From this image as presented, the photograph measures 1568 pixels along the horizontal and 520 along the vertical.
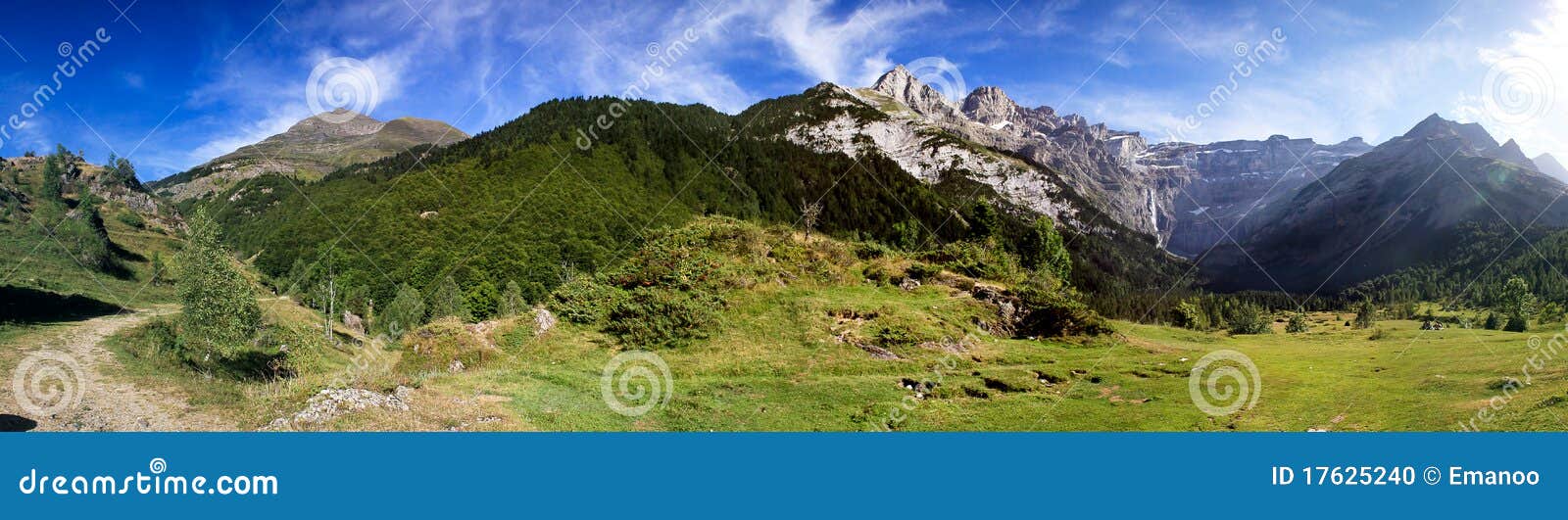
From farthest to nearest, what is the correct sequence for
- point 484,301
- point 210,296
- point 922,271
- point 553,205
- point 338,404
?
1. point 553,205
2. point 484,301
3. point 922,271
4. point 210,296
5. point 338,404

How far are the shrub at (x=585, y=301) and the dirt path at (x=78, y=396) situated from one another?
11492 millimetres

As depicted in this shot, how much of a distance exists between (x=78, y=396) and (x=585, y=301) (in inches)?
534

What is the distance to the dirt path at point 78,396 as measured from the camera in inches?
516

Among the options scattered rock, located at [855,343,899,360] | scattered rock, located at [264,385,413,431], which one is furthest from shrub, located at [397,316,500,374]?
scattered rock, located at [855,343,899,360]

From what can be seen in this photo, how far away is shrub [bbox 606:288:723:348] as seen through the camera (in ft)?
74.6

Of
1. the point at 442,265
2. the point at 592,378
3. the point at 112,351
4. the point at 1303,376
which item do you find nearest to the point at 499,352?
the point at 592,378

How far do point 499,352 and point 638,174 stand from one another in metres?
96.1

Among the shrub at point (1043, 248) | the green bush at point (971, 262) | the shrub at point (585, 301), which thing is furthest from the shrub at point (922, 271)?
the shrub at point (1043, 248)

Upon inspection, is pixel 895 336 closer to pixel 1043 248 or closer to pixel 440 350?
pixel 440 350

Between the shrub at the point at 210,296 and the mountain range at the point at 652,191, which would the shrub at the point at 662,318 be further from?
the mountain range at the point at 652,191

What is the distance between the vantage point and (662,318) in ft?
76.4

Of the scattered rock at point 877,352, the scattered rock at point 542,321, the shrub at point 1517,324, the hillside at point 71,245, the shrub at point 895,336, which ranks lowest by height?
the shrub at point 1517,324

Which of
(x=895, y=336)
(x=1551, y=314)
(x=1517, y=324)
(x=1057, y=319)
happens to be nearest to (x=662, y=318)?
(x=895, y=336)

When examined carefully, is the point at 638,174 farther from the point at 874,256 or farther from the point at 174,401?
the point at 174,401
